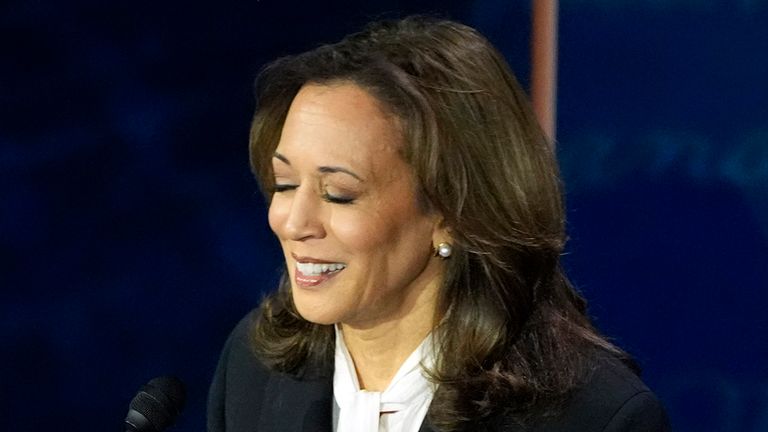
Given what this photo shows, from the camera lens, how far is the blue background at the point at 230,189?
2125mm

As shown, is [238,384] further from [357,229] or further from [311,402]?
[357,229]

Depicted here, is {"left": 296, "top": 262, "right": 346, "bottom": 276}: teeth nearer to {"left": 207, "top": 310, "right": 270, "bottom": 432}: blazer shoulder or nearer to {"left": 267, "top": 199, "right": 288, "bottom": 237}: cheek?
{"left": 267, "top": 199, "right": 288, "bottom": 237}: cheek

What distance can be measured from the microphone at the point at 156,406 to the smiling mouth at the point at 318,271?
20cm

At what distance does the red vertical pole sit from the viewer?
2383 mm

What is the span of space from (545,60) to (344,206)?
1.02 meters

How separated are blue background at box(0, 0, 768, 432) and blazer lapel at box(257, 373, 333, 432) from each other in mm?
584

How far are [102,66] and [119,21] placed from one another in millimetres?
85

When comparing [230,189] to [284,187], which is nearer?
[284,187]

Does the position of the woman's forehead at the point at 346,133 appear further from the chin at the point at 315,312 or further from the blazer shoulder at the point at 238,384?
the blazer shoulder at the point at 238,384

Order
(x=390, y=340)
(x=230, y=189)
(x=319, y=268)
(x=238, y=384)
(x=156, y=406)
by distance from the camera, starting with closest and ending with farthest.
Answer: (x=156, y=406) < (x=319, y=268) < (x=390, y=340) < (x=238, y=384) < (x=230, y=189)

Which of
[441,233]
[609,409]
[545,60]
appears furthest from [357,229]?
[545,60]

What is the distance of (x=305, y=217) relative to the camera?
149 centimetres

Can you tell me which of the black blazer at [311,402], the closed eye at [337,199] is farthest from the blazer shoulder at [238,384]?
the closed eye at [337,199]

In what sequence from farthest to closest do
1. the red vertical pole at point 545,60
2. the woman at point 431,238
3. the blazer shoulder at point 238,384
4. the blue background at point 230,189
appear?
the red vertical pole at point 545,60, the blue background at point 230,189, the blazer shoulder at point 238,384, the woman at point 431,238
